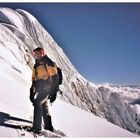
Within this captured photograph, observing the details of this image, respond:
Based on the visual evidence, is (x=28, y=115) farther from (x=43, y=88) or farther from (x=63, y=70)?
(x=63, y=70)

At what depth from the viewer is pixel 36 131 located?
17.8 ft

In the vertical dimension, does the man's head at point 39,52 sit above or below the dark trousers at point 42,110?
above

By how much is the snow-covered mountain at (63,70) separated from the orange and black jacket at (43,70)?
0.30 ft

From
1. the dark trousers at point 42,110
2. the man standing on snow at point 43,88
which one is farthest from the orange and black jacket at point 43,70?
the dark trousers at point 42,110

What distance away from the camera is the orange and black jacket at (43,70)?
551 cm

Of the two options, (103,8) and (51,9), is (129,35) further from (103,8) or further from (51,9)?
(51,9)

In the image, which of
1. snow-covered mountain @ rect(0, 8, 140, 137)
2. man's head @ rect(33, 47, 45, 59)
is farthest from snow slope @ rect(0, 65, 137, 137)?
man's head @ rect(33, 47, 45, 59)

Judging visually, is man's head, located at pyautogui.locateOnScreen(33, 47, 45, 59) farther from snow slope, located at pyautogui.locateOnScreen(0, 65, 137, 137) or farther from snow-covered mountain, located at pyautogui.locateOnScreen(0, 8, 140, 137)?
snow slope, located at pyautogui.locateOnScreen(0, 65, 137, 137)

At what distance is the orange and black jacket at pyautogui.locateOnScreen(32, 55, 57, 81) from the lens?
551 cm

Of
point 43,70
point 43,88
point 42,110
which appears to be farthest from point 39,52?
point 42,110

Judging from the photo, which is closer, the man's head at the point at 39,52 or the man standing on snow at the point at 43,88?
the man standing on snow at the point at 43,88

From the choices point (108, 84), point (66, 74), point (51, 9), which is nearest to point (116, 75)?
point (108, 84)

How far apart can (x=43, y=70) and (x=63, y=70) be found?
12.3 inches

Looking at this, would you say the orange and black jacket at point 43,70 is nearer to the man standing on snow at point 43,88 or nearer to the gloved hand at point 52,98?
the man standing on snow at point 43,88
